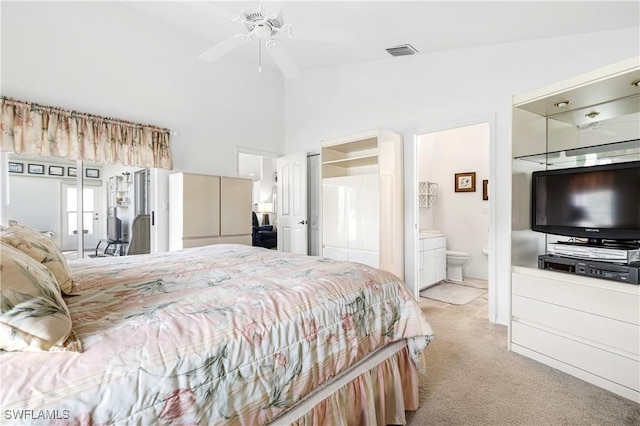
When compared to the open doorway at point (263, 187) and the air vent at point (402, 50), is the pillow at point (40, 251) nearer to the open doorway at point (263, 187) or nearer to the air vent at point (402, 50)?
Result: the air vent at point (402, 50)

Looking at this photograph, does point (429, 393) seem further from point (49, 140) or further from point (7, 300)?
point (49, 140)

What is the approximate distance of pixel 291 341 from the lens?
42.6 inches

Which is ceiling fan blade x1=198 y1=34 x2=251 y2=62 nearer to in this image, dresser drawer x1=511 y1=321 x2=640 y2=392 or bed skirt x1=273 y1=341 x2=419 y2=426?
bed skirt x1=273 y1=341 x2=419 y2=426

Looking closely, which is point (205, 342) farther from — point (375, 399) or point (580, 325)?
point (580, 325)

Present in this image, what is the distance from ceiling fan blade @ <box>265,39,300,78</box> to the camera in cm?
244

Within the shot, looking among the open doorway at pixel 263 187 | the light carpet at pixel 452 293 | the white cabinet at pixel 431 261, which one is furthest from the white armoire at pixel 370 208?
the open doorway at pixel 263 187

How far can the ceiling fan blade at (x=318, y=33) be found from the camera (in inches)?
89.1

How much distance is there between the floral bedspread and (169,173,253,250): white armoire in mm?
1987

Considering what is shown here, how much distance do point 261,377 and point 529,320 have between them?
2.26 m

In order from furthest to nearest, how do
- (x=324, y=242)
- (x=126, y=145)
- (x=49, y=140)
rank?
(x=324, y=242) < (x=126, y=145) < (x=49, y=140)

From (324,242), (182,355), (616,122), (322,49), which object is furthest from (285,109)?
(182,355)

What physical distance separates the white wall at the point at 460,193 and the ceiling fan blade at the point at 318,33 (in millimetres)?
2836

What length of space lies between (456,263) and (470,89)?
102 inches

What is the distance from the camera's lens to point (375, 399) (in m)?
1.51
